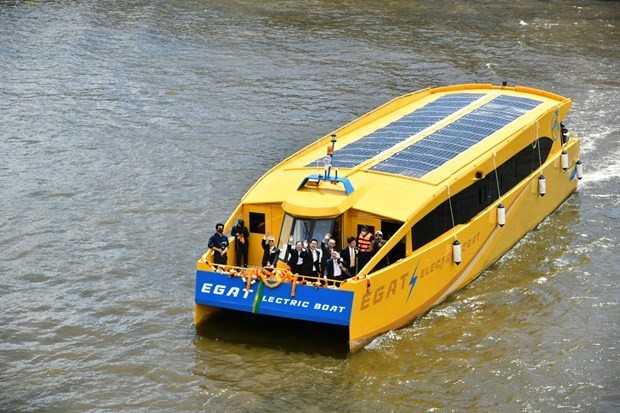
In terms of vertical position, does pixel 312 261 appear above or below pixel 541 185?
above

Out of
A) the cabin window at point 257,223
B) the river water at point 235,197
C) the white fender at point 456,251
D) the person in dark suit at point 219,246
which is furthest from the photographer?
the white fender at point 456,251

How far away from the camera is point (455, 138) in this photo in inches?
1076

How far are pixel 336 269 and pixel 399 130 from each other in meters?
6.40

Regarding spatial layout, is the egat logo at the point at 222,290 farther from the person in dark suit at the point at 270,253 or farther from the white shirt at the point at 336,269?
the white shirt at the point at 336,269

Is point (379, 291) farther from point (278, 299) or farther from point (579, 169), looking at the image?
point (579, 169)

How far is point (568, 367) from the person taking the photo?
73.1 ft

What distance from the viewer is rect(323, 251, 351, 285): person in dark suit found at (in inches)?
890

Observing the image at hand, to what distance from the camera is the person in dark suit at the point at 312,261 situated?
22766 mm

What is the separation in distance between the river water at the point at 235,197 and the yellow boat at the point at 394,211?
2.30 feet

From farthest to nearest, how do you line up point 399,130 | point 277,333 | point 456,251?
1. point 399,130
2. point 456,251
3. point 277,333

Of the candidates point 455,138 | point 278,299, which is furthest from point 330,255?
point 455,138

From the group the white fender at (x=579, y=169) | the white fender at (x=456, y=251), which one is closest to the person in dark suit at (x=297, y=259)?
the white fender at (x=456, y=251)

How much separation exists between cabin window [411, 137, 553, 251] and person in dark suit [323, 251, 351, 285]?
166cm

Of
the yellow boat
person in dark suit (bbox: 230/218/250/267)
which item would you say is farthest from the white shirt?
person in dark suit (bbox: 230/218/250/267)
